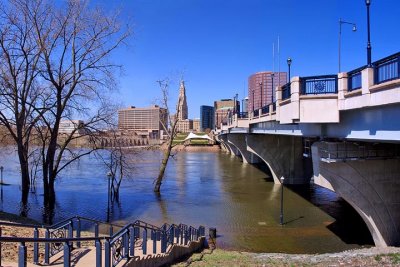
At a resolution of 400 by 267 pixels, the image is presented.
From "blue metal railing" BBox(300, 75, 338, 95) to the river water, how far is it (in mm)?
7530

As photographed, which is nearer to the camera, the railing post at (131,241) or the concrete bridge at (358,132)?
the railing post at (131,241)

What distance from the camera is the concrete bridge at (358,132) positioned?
1070cm

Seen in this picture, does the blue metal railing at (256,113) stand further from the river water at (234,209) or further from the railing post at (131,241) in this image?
the railing post at (131,241)

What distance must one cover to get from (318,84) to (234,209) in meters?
14.7

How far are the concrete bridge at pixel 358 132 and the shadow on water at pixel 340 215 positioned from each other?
2250mm

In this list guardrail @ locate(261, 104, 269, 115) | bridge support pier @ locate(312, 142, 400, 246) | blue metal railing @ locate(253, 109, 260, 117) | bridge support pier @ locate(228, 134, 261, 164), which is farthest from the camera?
bridge support pier @ locate(228, 134, 261, 164)

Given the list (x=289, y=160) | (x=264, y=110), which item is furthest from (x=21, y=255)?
(x=289, y=160)

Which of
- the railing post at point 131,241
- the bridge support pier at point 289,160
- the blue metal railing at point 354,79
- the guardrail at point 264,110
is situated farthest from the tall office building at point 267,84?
the railing post at point 131,241

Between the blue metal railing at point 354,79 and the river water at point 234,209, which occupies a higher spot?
the blue metal railing at point 354,79

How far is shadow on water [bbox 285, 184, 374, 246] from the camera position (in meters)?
19.2

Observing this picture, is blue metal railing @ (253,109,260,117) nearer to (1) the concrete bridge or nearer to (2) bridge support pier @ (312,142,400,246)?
(1) the concrete bridge

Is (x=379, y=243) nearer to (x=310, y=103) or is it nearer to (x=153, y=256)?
(x=310, y=103)

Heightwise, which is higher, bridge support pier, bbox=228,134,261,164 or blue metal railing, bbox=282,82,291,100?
blue metal railing, bbox=282,82,291,100

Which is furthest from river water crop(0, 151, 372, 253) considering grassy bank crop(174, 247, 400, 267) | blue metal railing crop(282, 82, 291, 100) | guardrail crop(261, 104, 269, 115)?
blue metal railing crop(282, 82, 291, 100)
